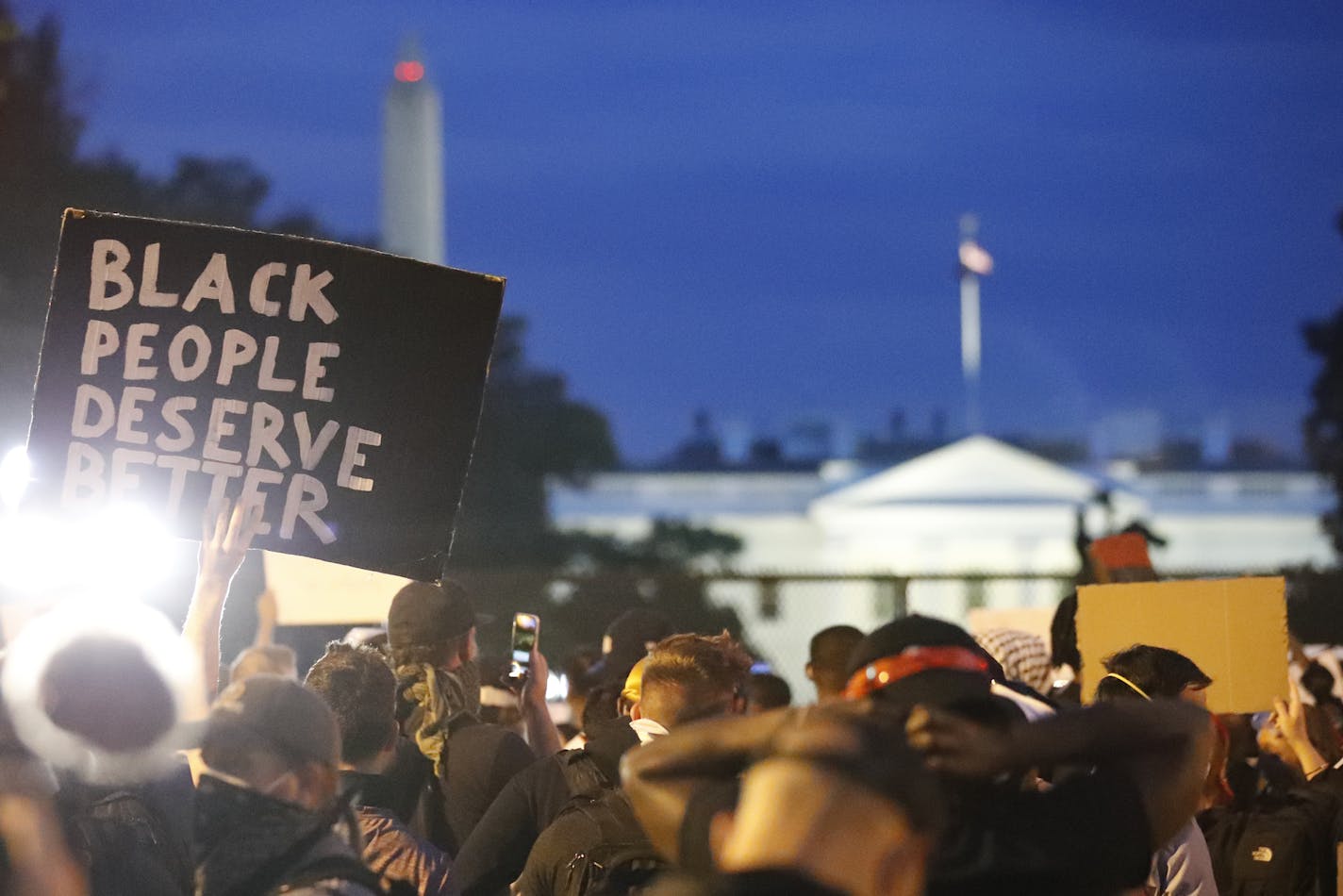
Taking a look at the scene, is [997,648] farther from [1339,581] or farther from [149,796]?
[1339,581]

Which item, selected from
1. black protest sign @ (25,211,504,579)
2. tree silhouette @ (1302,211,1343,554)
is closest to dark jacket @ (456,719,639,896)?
black protest sign @ (25,211,504,579)

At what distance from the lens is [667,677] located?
4680mm

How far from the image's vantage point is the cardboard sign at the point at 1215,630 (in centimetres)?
620

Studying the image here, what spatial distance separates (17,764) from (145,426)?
2.03 m

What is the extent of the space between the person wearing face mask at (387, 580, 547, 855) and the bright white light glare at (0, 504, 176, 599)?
2.71ft

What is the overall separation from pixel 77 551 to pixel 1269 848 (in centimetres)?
377

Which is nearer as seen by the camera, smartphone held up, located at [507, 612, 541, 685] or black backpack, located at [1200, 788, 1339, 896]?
black backpack, located at [1200, 788, 1339, 896]

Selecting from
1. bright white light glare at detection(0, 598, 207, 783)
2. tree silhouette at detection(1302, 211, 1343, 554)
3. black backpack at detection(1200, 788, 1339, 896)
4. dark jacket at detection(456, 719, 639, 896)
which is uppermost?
tree silhouette at detection(1302, 211, 1343, 554)

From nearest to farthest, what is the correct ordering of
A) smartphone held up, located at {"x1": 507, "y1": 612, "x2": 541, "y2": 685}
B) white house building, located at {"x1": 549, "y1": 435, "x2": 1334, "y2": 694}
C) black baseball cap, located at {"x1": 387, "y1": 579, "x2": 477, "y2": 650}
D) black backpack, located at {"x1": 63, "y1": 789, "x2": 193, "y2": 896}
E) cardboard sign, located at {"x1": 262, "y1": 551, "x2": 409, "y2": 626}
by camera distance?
black backpack, located at {"x1": 63, "y1": 789, "x2": 193, "y2": 896} → black baseball cap, located at {"x1": 387, "y1": 579, "x2": 477, "y2": 650} → smartphone held up, located at {"x1": 507, "y1": 612, "x2": 541, "y2": 685} → cardboard sign, located at {"x1": 262, "y1": 551, "x2": 409, "y2": 626} → white house building, located at {"x1": 549, "y1": 435, "x2": 1334, "y2": 694}

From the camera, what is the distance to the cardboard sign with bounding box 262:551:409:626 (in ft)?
25.6

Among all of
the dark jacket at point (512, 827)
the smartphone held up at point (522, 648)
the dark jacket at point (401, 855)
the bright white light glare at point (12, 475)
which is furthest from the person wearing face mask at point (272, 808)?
the smartphone held up at point (522, 648)

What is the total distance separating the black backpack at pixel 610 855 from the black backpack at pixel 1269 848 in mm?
2338

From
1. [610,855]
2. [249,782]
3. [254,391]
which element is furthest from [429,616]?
[249,782]

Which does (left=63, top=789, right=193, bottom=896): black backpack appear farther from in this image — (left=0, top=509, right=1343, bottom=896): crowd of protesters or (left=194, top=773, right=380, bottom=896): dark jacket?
(left=194, top=773, right=380, bottom=896): dark jacket
